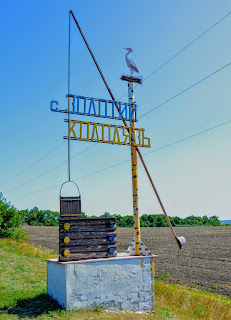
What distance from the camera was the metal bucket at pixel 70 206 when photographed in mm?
8690

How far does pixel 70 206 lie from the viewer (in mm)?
8836

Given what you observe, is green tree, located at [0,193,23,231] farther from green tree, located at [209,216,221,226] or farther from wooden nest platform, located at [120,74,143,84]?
green tree, located at [209,216,221,226]

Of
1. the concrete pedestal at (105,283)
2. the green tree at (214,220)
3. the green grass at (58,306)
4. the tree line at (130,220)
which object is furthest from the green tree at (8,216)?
the green tree at (214,220)

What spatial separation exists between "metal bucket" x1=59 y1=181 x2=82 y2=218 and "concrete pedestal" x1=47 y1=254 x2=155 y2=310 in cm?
127

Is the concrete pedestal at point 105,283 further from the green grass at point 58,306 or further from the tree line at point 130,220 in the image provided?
the tree line at point 130,220

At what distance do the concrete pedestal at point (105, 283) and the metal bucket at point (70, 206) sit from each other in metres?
1.27

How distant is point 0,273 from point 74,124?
25.0 feet

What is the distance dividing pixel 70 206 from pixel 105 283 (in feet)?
7.18

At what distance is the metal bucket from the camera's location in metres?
8.69

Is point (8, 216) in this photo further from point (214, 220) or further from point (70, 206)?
point (214, 220)

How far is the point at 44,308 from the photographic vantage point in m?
8.16

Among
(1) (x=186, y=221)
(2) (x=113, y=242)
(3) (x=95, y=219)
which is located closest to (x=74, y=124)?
(3) (x=95, y=219)

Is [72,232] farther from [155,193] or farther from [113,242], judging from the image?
[155,193]

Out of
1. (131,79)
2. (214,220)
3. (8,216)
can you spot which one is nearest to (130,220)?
(214,220)
